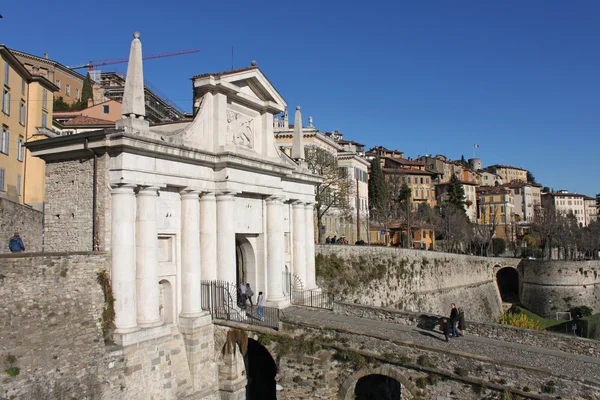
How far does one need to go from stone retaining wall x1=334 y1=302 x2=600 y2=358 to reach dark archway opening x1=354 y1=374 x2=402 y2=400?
105 inches

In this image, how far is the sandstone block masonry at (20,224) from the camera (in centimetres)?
1962

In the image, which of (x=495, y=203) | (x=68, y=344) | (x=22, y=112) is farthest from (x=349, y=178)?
(x=495, y=203)

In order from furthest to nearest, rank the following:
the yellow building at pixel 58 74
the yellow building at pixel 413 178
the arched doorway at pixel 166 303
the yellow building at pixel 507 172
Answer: the yellow building at pixel 507 172 < the yellow building at pixel 413 178 < the yellow building at pixel 58 74 < the arched doorway at pixel 166 303

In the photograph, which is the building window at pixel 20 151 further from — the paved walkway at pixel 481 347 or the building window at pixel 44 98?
the paved walkway at pixel 481 347

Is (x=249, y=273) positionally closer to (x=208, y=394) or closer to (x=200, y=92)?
(x=208, y=394)

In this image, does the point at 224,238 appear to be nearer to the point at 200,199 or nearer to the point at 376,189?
the point at 200,199

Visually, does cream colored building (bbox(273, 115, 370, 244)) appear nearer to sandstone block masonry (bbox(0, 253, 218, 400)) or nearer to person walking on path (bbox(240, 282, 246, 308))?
person walking on path (bbox(240, 282, 246, 308))

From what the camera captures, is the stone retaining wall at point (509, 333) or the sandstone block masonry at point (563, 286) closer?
the stone retaining wall at point (509, 333)

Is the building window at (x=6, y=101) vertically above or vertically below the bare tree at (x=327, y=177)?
above

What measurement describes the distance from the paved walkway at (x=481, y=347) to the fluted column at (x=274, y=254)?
8.43 ft

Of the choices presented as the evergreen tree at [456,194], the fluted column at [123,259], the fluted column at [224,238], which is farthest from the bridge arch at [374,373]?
the evergreen tree at [456,194]

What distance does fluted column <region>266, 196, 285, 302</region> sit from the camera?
21391 mm

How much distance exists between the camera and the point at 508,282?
58.3 m

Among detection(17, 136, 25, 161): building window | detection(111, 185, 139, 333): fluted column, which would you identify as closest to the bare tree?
detection(17, 136, 25, 161): building window
